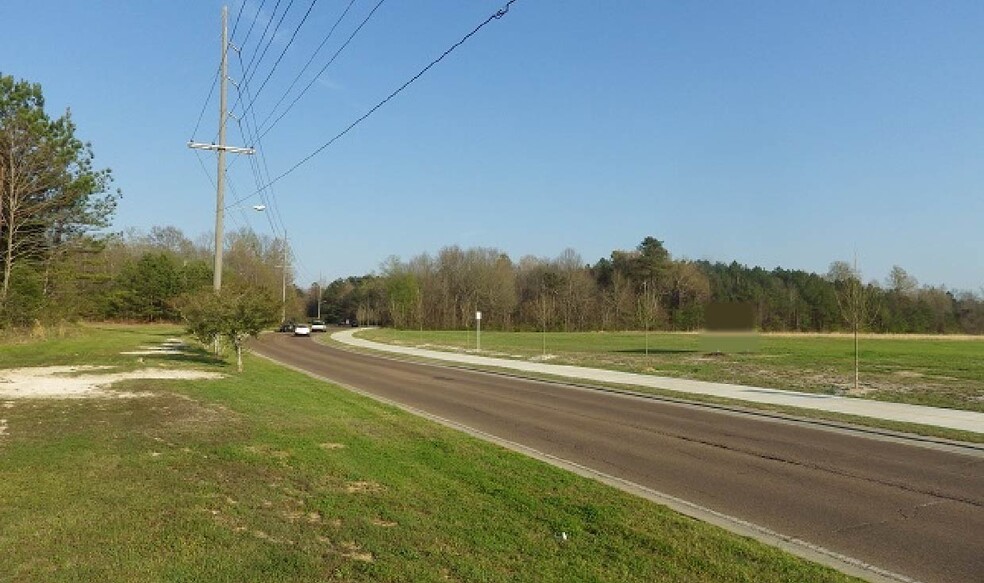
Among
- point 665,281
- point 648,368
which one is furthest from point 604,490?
point 665,281

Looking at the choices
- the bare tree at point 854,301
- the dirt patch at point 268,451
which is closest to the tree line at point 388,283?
the bare tree at point 854,301

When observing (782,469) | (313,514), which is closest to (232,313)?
(313,514)

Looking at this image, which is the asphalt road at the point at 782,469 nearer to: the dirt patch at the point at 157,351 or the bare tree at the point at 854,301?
the bare tree at the point at 854,301

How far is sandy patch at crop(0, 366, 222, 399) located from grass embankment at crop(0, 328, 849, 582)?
9.84 feet

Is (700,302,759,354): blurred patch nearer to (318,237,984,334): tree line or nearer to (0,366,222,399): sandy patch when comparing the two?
(0,366,222,399): sandy patch

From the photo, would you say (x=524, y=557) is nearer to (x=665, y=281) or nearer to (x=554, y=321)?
(x=665, y=281)

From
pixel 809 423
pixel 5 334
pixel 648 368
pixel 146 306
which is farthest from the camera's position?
pixel 146 306

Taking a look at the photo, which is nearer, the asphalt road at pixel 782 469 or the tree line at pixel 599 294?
the asphalt road at pixel 782 469

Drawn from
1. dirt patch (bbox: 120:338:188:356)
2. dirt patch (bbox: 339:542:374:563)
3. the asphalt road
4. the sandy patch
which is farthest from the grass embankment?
dirt patch (bbox: 120:338:188:356)

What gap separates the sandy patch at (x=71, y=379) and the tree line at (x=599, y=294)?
6222 cm

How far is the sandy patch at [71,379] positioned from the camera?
13.4 metres

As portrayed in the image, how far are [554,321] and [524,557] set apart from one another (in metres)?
94.9

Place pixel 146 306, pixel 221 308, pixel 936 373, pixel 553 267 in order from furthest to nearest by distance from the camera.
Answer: pixel 553 267, pixel 146 306, pixel 936 373, pixel 221 308

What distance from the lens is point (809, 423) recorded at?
14508 millimetres
